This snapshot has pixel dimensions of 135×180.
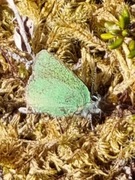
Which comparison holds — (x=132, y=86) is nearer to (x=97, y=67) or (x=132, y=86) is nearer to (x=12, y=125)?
(x=97, y=67)

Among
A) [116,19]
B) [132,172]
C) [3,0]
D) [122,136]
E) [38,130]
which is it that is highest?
[3,0]

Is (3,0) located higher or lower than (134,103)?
higher

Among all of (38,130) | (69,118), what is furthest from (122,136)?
(38,130)

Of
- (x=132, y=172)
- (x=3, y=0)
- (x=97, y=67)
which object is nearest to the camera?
(x=132, y=172)

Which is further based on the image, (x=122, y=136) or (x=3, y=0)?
(x=3, y=0)

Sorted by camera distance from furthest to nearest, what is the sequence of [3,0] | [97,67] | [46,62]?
[3,0]
[97,67]
[46,62]
